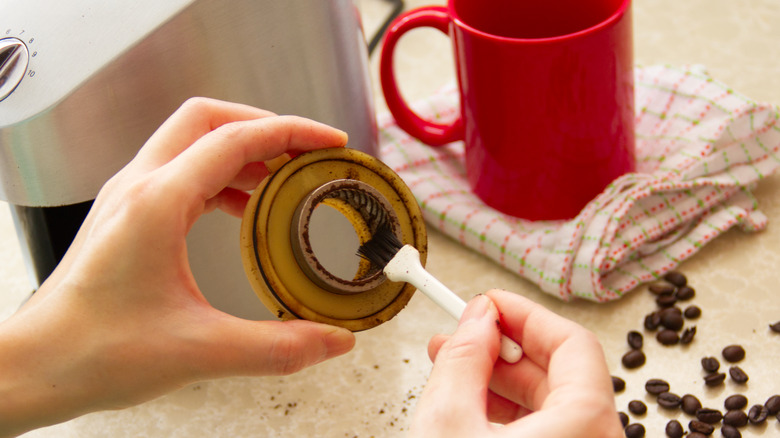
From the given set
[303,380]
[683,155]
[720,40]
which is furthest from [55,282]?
[720,40]

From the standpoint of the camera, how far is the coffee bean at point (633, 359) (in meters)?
0.56

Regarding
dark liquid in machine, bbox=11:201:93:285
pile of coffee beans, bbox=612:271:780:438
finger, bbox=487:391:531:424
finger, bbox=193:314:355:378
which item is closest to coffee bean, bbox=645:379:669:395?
pile of coffee beans, bbox=612:271:780:438

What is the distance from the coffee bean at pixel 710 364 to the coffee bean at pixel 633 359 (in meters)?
0.04

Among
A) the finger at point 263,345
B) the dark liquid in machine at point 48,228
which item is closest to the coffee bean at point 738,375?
the finger at point 263,345

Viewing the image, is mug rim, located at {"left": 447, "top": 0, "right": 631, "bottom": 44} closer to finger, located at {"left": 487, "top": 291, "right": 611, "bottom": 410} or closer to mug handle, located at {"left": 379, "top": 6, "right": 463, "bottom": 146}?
mug handle, located at {"left": 379, "top": 6, "right": 463, "bottom": 146}

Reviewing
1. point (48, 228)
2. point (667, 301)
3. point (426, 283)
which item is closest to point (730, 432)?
point (667, 301)

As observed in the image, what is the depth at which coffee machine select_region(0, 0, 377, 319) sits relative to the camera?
447 mm

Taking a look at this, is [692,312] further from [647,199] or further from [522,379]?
[522,379]

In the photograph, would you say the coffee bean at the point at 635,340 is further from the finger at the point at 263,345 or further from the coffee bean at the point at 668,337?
the finger at the point at 263,345

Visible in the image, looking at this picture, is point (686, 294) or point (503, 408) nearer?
point (503, 408)

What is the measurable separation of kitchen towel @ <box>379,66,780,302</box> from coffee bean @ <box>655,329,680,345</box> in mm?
44

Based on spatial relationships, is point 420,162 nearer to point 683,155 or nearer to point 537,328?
point 683,155

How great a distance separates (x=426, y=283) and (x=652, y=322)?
0.23m

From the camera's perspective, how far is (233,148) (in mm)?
416
